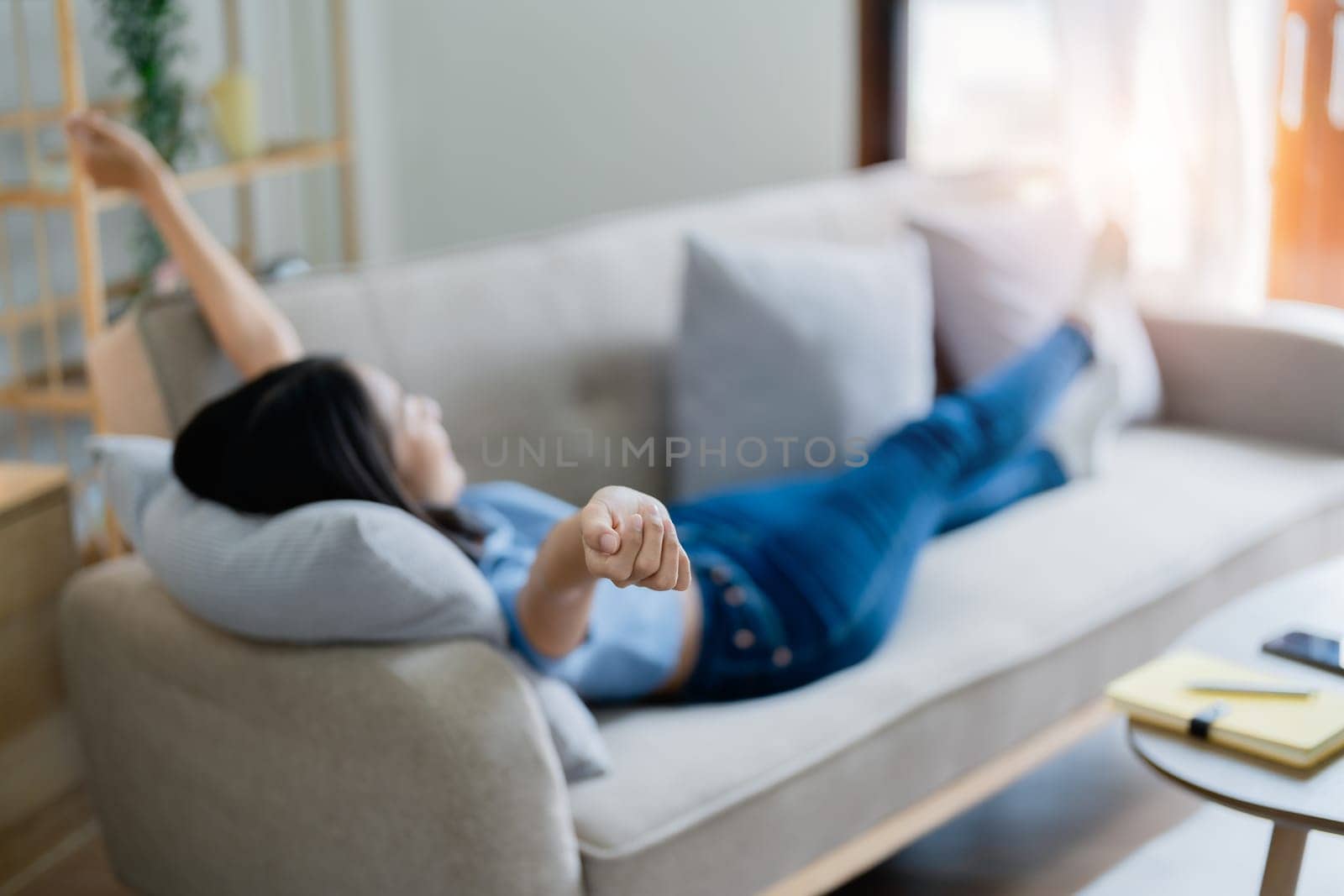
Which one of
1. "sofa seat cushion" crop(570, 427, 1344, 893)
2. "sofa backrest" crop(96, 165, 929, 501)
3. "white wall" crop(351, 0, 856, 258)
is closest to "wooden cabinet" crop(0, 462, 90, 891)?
"sofa backrest" crop(96, 165, 929, 501)

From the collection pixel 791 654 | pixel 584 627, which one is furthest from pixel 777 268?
pixel 584 627

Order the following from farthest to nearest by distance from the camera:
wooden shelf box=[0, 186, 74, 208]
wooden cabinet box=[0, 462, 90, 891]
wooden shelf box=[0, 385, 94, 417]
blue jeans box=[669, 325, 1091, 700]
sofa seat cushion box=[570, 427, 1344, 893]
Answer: wooden shelf box=[0, 385, 94, 417] < wooden shelf box=[0, 186, 74, 208] < wooden cabinet box=[0, 462, 90, 891] < blue jeans box=[669, 325, 1091, 700] < sofa seat cushion box=[570, 427, 1344, 893]

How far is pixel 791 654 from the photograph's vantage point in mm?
1684

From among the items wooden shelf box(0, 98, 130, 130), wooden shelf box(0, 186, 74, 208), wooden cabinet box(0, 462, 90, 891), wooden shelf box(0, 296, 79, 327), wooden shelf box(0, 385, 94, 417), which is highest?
wooden shelf box(0, 98, 130, 130)

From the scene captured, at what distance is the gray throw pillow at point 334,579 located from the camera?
1.34m

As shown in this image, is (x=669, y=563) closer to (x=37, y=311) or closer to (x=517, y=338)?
(x=517, y=338)

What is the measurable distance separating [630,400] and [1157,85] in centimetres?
145

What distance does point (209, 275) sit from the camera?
171cm

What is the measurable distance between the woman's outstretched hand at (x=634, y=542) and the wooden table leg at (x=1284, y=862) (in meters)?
0.80

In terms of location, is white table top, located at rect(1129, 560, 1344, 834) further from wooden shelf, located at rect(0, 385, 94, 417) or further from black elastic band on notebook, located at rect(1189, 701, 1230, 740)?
wooden shelf, located at rect(0, 385, 94, 417)

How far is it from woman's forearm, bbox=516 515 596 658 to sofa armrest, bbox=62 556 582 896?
0.05m

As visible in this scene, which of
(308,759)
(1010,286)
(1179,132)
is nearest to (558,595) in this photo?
(308,759)

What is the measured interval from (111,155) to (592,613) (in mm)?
801

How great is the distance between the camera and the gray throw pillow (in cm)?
134
